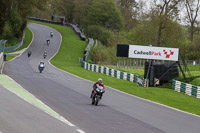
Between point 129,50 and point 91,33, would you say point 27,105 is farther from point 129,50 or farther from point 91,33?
point 91,33

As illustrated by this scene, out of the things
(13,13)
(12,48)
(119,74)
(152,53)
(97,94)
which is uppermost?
(13,13)

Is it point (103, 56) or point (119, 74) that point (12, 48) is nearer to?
point (103, 56)

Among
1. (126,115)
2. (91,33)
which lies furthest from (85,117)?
(91,33)

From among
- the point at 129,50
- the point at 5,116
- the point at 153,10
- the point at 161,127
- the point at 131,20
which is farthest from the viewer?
the point at 131,20

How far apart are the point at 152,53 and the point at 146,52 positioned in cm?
61

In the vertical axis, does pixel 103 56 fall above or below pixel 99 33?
below

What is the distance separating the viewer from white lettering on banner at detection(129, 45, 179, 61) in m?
35.6

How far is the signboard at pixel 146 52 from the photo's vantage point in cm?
3544

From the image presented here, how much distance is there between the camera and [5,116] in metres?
12.4

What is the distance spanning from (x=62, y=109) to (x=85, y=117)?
78.5 inches

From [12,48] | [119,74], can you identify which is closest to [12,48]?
[12,48]

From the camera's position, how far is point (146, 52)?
35.7 metres

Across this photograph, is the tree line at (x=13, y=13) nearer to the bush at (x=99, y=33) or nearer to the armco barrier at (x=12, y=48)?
the armco barrier at (x=12, y=48)

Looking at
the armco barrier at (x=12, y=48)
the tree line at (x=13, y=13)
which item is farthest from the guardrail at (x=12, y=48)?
the tree line at (x=13, y=13)
